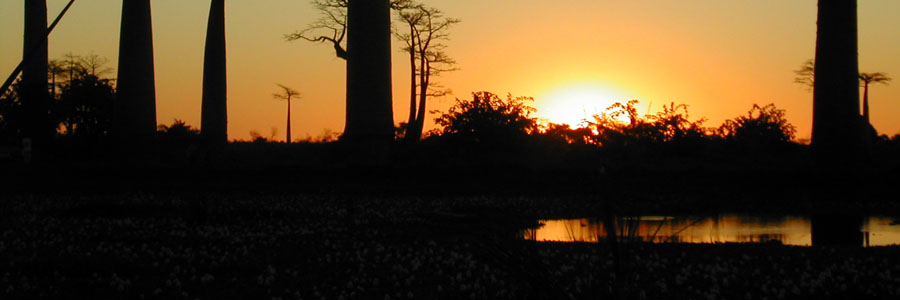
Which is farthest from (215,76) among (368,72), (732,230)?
(732,230)

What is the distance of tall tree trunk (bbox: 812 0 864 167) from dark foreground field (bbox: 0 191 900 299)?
46.6ft

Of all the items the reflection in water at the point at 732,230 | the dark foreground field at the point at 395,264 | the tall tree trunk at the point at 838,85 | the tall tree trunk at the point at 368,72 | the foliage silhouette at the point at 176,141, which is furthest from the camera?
the foliage silhouette at the point at 176,141

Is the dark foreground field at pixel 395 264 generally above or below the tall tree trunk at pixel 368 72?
below

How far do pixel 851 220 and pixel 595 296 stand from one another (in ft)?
41.5

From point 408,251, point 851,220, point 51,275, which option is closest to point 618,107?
point 851,220

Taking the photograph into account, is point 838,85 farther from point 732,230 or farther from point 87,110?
point 87,110

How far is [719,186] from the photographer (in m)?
22.6

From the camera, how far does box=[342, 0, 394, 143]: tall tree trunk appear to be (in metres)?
26.2

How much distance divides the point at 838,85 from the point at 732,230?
11.4 meters

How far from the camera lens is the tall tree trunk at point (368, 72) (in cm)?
2619

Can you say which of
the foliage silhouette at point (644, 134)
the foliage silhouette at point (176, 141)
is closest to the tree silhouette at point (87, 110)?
the foliage silhouette at point (176, 141)

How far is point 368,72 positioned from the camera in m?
26.4

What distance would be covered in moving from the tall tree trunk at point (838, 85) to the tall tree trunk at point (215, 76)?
18914mm

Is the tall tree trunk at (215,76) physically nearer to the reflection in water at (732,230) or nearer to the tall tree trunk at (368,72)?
the tall tree trunk at (368,72)
